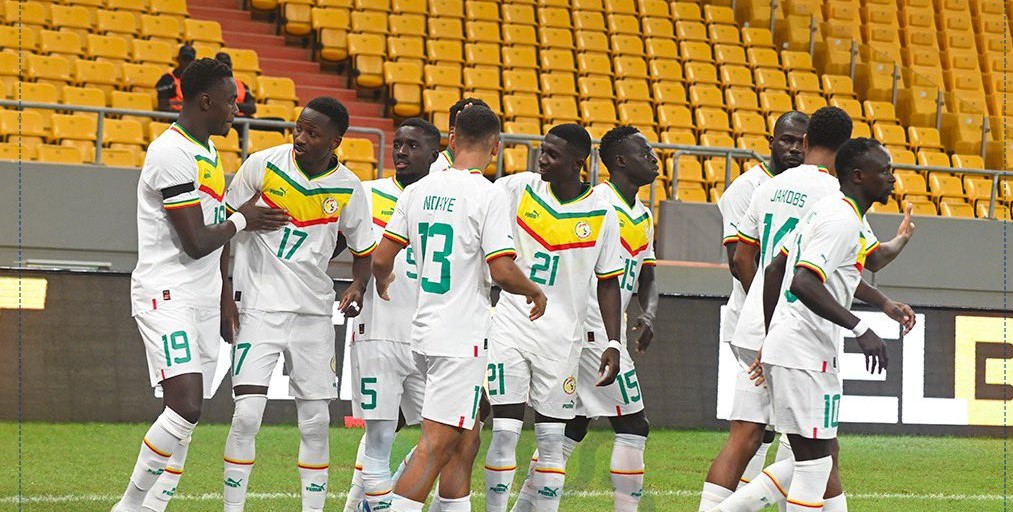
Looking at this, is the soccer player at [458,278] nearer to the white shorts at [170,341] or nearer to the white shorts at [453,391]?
the white shorts at [453,391]

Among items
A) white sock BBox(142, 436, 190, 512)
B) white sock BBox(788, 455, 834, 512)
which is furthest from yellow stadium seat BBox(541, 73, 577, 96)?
white sock BBox(788, 455, 834, 512)

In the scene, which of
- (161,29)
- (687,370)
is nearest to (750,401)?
(687,370)

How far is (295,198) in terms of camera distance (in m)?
6.84

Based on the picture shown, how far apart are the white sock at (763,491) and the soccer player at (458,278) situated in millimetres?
1308

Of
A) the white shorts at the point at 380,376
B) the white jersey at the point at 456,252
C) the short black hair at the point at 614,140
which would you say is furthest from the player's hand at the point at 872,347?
the white shorts at the point at 380,376

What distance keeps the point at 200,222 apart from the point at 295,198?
0.65 metres

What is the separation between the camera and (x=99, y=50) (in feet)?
53.7

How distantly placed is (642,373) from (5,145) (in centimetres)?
700

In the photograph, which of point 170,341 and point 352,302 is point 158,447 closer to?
point 170,341

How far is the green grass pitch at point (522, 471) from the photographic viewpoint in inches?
315

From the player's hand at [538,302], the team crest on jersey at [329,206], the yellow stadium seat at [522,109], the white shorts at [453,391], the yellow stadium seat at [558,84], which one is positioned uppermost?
the yellow stadium seat at [558,84]

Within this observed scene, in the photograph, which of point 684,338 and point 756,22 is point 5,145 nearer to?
point 684,338

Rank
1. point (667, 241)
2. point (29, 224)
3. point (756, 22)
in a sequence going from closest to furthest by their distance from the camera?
1. point (29, 224)
2. point (667, 241)
3. point (756, 22)

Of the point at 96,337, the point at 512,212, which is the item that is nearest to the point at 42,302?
the point at 96,337
